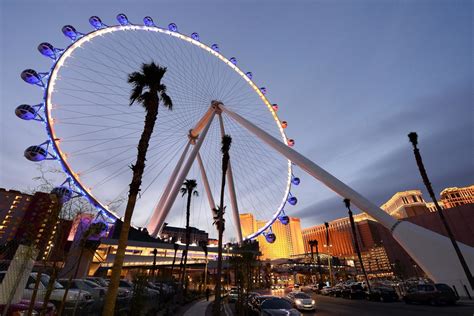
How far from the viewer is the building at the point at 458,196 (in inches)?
6329

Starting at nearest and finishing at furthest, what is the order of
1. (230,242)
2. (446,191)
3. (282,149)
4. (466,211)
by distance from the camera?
(282,149) < (230,242) < (466,211) < (446,191)

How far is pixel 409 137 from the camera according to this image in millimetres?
29188

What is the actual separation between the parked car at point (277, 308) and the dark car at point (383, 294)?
670 inches

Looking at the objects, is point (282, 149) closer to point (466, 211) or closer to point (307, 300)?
point (307, 300)

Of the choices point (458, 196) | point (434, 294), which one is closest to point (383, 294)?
point (434, 294)

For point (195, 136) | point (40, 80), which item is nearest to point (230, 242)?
point (195, 136)

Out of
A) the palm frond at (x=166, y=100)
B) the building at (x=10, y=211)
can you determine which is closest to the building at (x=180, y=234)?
the building at (x=10, y=211)

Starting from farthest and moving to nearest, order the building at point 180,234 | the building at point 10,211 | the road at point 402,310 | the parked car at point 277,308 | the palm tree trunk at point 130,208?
the building at point 180,234, the building at point 10,211, the road at point 402,310, the parked car at point 277,308, the palm tree trunk at point 130,208

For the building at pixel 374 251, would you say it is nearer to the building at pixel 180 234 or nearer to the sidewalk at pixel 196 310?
the building at pixel 180 234

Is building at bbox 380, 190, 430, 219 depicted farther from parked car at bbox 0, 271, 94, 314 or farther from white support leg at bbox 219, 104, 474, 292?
parked car at bbox 0, 271, 94, 314

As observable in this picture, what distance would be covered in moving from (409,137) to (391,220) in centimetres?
1090

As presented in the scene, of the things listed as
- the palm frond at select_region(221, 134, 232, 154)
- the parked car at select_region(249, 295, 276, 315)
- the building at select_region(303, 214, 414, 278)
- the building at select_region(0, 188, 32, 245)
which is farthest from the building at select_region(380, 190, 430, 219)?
the building at select_region(0, 188, 32, 245)

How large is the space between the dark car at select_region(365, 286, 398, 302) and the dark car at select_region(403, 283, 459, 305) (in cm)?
286

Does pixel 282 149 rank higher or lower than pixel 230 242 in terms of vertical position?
higher
